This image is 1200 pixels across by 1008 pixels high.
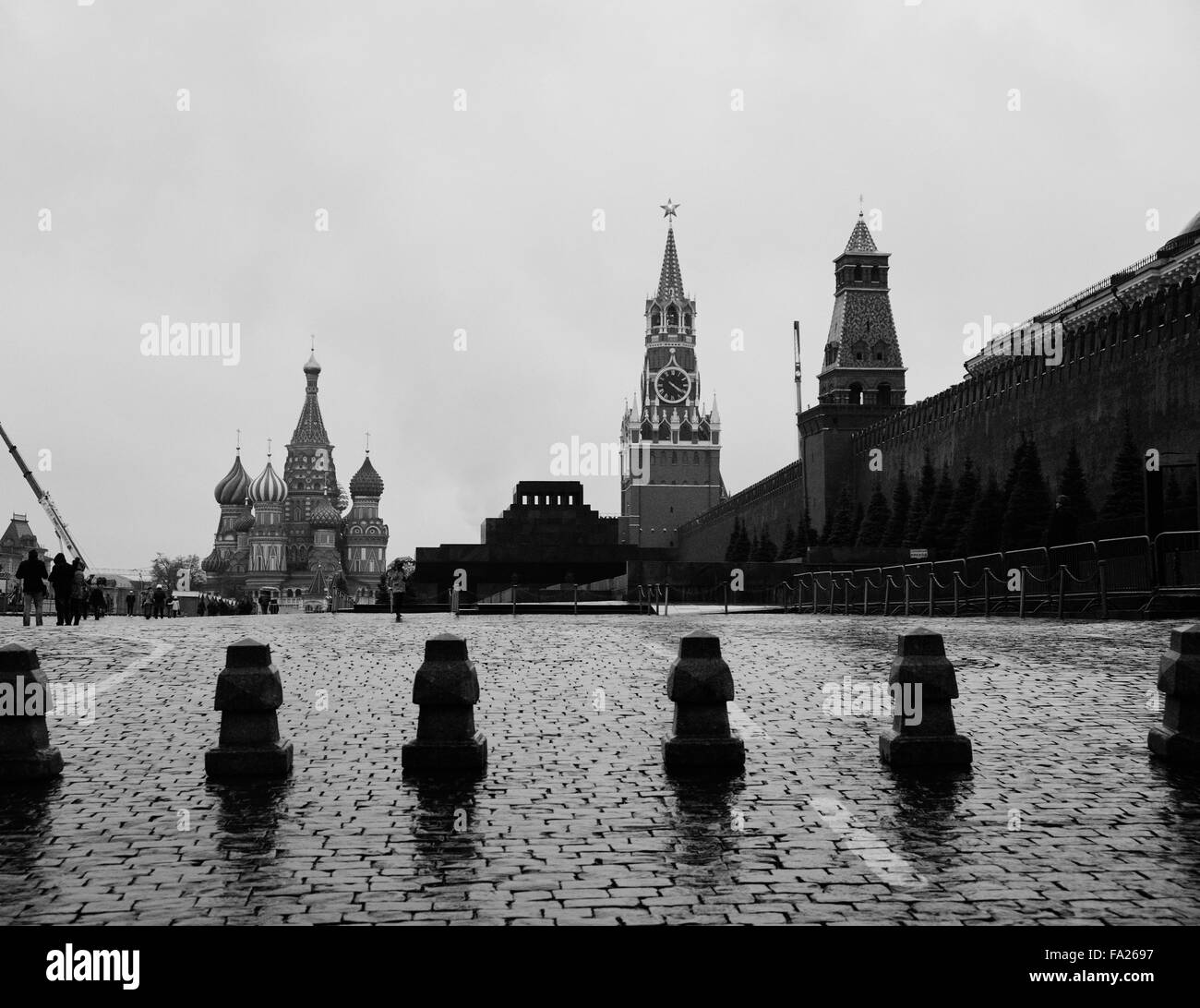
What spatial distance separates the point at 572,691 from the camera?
10.9 meters

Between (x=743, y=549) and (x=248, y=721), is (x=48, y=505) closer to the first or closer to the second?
(x=743, y=549)

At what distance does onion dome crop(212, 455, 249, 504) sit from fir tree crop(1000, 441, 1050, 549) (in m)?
123

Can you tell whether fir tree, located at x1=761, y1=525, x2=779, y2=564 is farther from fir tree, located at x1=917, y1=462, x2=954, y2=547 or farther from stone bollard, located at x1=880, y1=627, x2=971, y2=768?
stone bollard, located at x1=880, y1=627, x2=971, y2=768

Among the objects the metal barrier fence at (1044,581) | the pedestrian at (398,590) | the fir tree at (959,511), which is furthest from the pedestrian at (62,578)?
the fir tree at (959,511)

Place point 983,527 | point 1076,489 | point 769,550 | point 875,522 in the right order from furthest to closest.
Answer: point 769,550, point 875,522, point 983,527, point 1076,489

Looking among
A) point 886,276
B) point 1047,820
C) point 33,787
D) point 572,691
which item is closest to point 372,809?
point 33,787

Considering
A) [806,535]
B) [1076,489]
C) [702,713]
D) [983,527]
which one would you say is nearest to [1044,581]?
[1076,489]

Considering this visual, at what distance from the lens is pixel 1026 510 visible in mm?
37531

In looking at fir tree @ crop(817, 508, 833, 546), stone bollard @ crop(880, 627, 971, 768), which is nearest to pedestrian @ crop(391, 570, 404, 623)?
stone bollard @ crop(880, 627, 971, 768)

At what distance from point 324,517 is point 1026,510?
116739mm
